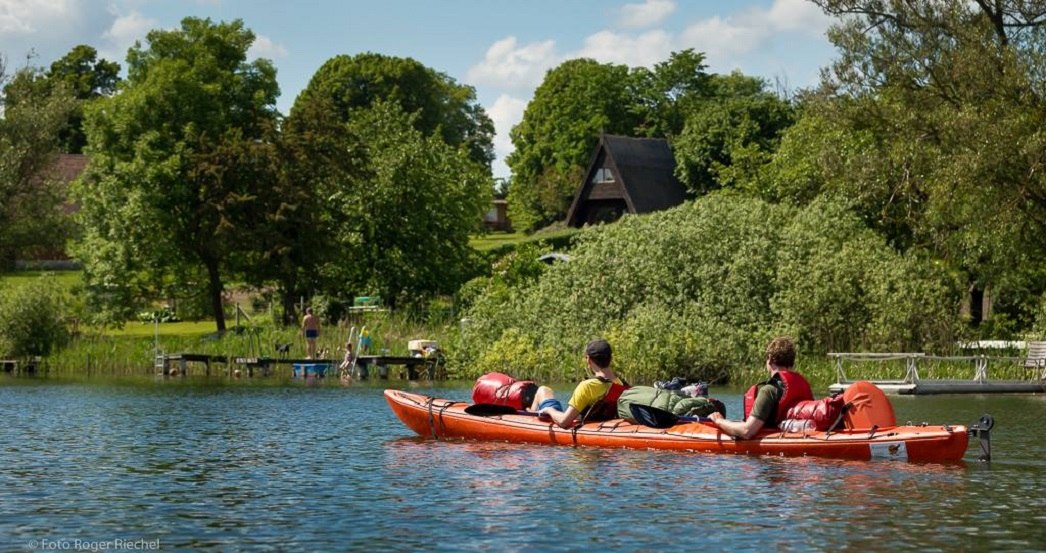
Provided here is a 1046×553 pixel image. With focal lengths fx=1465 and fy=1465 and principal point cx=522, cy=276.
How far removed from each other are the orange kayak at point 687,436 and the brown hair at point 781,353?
0.92 m

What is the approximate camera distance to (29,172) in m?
56.0

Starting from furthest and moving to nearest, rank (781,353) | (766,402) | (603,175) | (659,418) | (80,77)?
1. (80,77)
2. (603,175)
3. (659,418)
4. (766,402)
5. (781,353)

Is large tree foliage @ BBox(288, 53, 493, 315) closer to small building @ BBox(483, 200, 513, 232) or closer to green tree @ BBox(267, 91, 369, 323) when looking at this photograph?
green tree @ BBox(267, 91, 369, 323)

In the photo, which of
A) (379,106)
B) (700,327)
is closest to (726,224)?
(700,327)

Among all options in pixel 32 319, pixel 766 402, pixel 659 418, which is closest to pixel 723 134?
pixel 32 319

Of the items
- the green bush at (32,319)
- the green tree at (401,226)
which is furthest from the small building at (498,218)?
the green bush at (32,319)

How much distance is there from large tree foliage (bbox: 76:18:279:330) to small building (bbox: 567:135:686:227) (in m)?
22.7

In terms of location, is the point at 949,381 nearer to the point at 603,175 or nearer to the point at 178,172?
the point at 178,172

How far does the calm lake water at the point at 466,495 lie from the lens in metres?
13.2

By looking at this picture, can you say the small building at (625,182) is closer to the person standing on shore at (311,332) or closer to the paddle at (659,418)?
the person standing on shore at (311,332)

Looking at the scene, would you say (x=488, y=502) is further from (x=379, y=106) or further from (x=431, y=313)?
(x=379, y=106)

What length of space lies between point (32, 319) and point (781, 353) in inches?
1368

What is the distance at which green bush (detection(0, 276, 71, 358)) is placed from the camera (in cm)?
4692

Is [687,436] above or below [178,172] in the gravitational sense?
below
